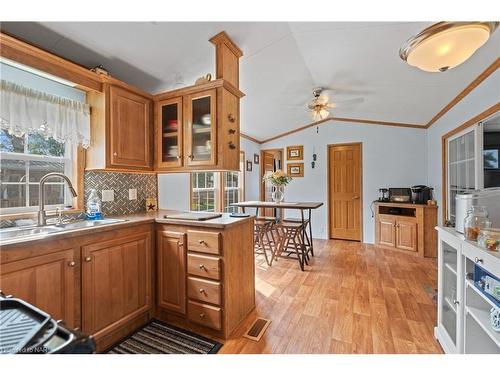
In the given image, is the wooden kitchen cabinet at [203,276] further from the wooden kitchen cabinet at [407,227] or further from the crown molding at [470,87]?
the wooden kitchen cabinet at [407,227]

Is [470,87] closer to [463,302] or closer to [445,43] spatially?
[445,43]

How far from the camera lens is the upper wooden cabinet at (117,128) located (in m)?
1.93

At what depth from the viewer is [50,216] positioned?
179cm

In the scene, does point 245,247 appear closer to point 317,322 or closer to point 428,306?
point 317,322

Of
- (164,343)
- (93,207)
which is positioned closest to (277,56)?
(93,207)

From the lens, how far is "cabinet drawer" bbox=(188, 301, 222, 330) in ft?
5.66

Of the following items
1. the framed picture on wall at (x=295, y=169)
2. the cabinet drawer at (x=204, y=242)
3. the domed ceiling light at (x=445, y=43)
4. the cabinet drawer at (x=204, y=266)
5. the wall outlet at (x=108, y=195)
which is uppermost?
the domed ceiling light at (x=445, y=43)

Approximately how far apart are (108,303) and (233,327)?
92 centimetres

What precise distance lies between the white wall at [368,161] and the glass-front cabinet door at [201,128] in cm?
354

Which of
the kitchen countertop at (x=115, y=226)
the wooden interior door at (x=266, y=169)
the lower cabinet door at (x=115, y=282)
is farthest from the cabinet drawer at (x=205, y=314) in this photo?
the wooden interior door at (x=266, y=169)

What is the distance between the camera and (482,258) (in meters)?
1.19

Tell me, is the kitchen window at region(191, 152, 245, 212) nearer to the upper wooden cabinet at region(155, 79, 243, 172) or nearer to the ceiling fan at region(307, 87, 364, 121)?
the upper wooden cabinet at region(155, 79, 243, 172)
